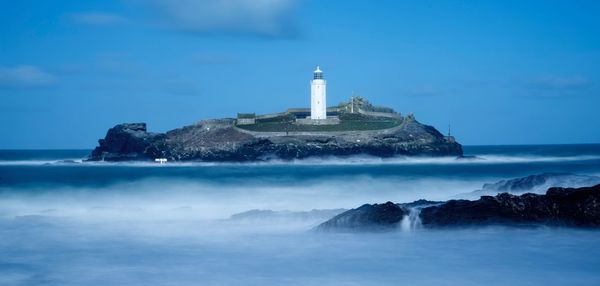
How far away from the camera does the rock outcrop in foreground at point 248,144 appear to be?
209ft

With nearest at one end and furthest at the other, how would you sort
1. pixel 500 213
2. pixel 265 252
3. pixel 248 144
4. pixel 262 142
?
1. pixel 265 252
2. pixel 500 213
3. pixel 248 144
4. pixel 262 142

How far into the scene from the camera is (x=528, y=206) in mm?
11781

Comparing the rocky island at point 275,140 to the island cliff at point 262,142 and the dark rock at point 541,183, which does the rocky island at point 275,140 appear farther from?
the dark rock at point 541,183

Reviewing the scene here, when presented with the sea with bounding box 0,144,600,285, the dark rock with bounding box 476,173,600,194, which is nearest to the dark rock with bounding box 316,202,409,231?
the sea with bounding box 0,144,600,285

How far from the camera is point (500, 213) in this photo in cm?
1173

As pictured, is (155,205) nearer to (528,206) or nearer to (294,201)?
(294,201)

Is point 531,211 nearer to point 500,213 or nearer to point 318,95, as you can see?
point 500,213

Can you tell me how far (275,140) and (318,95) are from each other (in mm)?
8887

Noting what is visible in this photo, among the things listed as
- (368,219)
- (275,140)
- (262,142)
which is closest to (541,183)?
(368,219)

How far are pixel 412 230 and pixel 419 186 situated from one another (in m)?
11.8

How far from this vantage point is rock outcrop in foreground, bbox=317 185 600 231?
37.6 feet

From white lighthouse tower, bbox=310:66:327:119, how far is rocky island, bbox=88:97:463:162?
2.86ft

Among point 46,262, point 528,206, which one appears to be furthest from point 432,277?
point 46,262

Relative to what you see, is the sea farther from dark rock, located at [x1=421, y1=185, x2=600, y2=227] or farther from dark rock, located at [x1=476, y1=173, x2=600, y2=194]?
dark rock, located at [x1=476, y1=173, x2=600, y2=194]
